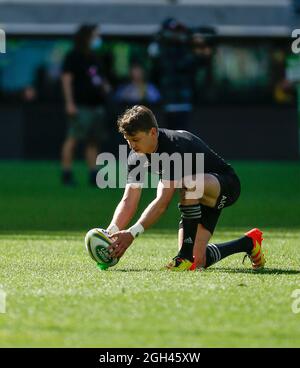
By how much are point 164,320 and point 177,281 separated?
1464 millimetres

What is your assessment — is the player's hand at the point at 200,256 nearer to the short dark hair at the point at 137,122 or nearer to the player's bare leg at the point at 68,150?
the short dark hair at the point at 137,122

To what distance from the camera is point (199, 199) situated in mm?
9109

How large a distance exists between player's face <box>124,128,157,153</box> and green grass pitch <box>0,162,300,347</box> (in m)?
0.86

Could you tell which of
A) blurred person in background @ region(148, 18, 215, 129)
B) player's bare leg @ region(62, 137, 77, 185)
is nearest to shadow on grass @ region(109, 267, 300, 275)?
player's bare leg @ region(62, 137, 77, 185)

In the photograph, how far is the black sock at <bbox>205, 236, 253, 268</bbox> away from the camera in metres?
9.27

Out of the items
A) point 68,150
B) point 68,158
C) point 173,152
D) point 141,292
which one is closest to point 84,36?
point 68,150

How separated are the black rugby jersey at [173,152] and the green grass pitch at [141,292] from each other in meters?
0.69

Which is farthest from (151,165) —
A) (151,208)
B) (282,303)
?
(282,303)

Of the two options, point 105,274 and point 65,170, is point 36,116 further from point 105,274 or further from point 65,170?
point 105,274

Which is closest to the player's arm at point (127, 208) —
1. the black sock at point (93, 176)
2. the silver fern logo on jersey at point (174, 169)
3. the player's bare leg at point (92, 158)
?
the silver fern logo on jersey at point (174, 169)

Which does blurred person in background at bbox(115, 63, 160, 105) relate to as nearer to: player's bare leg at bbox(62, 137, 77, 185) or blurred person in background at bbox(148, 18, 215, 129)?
blurred person in background at bbox(148, 18, 215, 129)

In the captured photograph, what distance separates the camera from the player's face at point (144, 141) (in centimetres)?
879

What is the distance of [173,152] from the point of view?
8.86 m

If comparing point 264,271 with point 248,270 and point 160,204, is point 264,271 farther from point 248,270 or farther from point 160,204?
point 160,204
